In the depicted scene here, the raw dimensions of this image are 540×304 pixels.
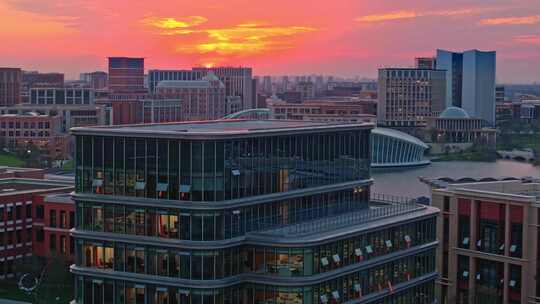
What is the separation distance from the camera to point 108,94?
125m

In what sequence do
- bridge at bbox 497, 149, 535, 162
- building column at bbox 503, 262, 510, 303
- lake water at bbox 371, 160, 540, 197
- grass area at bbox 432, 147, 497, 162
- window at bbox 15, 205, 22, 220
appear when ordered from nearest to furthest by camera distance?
building column at bbox 503, 262, 510, 303, window at bbox 15, 205, 22, 220, lake water at bbox 371, 160, 540, 197, grass area at bbox 432, 147, 497, 162, bridge at bbox 497, 149, 535, 162

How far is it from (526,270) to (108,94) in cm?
10275

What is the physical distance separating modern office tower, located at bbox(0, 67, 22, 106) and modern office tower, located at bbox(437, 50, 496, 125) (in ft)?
174

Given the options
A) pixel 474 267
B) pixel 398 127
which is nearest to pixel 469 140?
pixel 398 127

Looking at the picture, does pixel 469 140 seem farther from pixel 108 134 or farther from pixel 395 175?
pixel 108 134

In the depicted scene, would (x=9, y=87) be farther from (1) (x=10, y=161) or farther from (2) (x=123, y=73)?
(1) (x=10, y=161)

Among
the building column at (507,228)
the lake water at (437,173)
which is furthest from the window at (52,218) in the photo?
the lake water at (437,173)

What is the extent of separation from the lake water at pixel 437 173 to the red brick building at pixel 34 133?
23.8 metres

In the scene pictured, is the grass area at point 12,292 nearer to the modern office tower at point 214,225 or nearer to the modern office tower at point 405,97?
the modern office tower at point 214,225

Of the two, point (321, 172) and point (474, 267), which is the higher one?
point (321, 172)

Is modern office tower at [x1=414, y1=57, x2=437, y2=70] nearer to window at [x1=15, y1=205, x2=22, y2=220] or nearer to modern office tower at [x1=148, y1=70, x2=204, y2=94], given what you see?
modern office tower at [x1=148, y1=70, x2=204, y2=94]

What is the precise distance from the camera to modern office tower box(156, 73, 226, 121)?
120 metres

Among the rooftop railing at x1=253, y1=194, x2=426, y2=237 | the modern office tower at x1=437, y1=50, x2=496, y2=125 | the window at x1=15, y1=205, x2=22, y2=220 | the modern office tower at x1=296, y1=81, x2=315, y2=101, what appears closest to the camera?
the rooftop railing at x1=253, y1=194, x2=426, y2=237

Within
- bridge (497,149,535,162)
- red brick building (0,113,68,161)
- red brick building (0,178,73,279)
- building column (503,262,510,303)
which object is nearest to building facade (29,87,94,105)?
red brick building (0,113,68,161)
